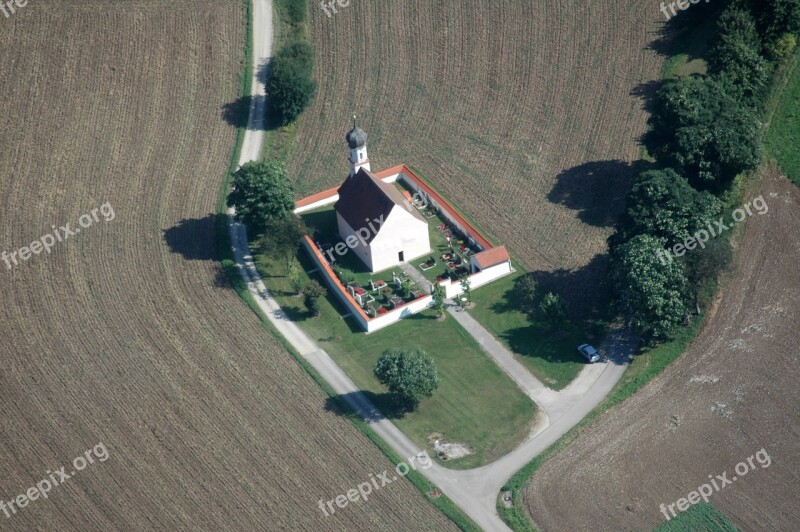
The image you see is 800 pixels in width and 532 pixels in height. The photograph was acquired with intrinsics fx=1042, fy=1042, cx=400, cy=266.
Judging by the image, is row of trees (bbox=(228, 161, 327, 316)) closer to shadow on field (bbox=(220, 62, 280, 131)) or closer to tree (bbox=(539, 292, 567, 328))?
tree (bbox=(539, 292, 567, 328))

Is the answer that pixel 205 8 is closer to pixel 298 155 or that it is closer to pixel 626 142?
pixel 298 155

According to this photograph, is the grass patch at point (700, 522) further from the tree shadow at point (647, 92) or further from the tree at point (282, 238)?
the tree shadow at point (647, 92)

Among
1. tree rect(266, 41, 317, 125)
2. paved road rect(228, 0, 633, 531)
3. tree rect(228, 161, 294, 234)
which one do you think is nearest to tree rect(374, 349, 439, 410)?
paved road rect(228, 0, 633, 531)

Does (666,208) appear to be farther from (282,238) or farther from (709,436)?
(282,238)

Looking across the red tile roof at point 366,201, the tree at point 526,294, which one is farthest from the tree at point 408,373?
the red tile roof at point 366,201

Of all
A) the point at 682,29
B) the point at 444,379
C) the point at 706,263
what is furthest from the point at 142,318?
the point at 682,29

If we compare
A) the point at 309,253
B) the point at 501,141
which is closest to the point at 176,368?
the point at 309,253
